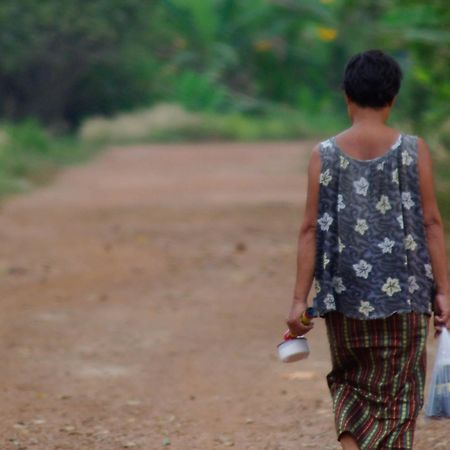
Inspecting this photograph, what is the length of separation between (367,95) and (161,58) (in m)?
35.6

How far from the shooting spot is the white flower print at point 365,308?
163 inches

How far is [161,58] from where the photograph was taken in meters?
39.4

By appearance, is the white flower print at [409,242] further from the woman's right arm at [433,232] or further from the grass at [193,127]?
the grass at [193,127]

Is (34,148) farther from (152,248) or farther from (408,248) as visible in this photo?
(408,248)

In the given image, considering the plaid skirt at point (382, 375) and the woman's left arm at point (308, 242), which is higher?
the woman's left arm at point (308, 242)

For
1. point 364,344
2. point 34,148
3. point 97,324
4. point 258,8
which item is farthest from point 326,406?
point 258,8

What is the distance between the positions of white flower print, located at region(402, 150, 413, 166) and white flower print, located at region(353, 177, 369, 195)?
0.13 metres

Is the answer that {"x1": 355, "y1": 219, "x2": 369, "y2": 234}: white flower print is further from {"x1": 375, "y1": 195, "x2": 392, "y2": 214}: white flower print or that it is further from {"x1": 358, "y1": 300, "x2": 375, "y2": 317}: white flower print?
{"x1": 358, "y1": 300, "x2": 375, "y2": 317}: white flower print

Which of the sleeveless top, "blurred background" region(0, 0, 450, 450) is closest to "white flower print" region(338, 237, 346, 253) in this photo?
the sleeveless top

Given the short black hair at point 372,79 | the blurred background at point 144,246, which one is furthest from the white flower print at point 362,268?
the blurred background at point 144,246

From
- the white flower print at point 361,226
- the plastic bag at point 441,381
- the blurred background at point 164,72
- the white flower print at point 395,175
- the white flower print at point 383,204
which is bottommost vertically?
the blurred background at point 164,72

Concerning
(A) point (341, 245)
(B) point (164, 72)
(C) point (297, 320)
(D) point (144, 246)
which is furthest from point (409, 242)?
(B) point (164, 72)

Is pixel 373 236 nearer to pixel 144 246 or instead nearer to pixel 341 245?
pixel 341 245

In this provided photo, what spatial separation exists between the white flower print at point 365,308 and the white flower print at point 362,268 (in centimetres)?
8
